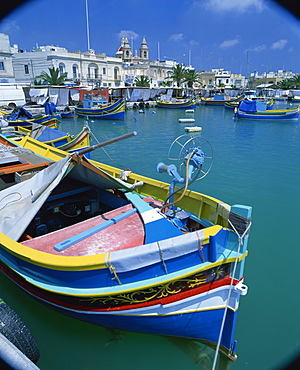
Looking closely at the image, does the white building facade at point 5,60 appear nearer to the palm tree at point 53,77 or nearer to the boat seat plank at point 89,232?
the palm tree at point 53,77

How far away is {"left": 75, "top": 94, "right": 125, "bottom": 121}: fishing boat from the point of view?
33897 mm

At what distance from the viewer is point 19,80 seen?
172ft

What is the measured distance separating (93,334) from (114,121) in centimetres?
3194

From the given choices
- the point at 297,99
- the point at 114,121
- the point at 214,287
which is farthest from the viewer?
the point at 297,99

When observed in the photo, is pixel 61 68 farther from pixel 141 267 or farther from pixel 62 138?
pixel 141 267

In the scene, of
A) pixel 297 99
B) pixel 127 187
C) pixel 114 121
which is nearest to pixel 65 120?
pixel 114 121

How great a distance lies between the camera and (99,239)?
4.68 meters

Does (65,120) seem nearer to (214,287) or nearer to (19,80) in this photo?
(19,80)

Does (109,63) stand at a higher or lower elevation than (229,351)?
higher

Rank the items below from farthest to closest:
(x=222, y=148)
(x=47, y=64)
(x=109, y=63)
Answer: (x=109, y=63), (x=47, y=64), (x=222, y=148)

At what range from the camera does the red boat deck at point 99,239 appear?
442 centimetres

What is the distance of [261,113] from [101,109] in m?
20.9

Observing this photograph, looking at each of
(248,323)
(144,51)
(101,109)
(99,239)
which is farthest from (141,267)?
(144,51)

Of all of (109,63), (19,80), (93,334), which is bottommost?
(93,334)
